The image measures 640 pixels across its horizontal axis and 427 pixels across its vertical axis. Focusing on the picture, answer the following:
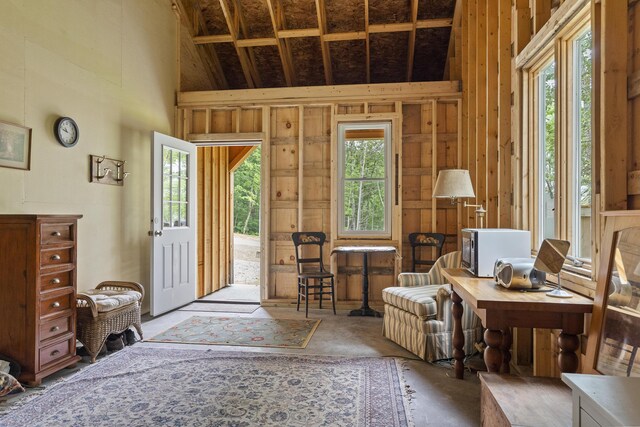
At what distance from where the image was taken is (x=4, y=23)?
2.87 metres

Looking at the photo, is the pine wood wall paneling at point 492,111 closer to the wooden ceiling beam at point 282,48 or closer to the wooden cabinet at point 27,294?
the wooden ceiling beam at point 282,48

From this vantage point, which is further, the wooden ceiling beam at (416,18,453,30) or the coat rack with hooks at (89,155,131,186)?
the wooden ceiling beam at (416,18,453,30)

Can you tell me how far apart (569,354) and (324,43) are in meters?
4.66

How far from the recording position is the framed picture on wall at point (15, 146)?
2834 mm

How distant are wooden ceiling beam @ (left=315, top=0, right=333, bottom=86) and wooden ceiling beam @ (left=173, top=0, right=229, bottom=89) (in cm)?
166

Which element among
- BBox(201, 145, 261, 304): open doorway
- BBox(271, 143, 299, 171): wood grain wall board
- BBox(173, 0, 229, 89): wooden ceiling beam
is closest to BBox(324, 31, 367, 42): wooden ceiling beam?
BBox(271, 143, 299, 171): wood grain wall board

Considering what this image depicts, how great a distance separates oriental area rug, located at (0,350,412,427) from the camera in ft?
7.12

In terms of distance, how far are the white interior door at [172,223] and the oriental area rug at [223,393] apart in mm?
1315

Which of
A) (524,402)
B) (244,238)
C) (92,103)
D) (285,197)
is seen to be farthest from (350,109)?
(244,238)

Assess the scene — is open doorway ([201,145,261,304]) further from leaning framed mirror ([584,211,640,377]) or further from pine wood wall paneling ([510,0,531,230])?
leaning framed mirror ([584,211,640,377])

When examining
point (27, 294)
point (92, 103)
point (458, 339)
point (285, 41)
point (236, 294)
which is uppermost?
point (285, 41)

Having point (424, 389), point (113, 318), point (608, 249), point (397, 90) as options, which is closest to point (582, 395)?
point (608, 249)

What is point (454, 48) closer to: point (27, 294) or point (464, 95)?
point (464, 95)

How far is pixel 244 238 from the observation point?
1043 centimetres
